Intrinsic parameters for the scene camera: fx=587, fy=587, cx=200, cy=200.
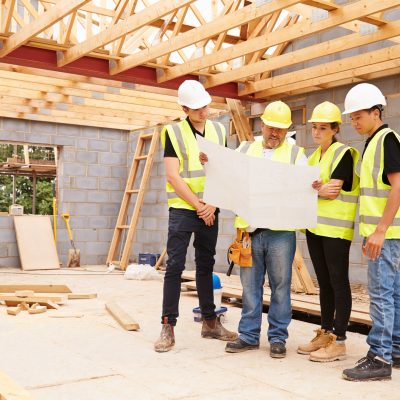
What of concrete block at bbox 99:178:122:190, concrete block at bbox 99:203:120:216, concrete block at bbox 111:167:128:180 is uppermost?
concrete block at bbox 111:167:128:180

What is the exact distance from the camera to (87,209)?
362 inches

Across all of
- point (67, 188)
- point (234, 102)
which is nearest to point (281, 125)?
point (234, 102)

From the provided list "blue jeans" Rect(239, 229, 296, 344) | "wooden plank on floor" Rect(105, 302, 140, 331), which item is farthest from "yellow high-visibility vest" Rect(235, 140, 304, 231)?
"wooden plank on floor" Rect(105, 302, 140, 331)

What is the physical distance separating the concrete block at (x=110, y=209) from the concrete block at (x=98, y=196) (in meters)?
0.09

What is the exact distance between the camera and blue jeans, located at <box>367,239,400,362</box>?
108 inches

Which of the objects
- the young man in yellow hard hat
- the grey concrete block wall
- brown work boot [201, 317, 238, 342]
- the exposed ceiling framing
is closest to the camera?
the young man in yellow hard hat

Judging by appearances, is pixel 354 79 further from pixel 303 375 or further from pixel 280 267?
pixel 303 375

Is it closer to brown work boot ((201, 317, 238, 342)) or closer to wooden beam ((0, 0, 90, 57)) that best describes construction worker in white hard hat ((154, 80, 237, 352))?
brown work boot ((201, 317, 238, 342))

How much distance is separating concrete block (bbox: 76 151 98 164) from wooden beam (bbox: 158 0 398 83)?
3217 mm

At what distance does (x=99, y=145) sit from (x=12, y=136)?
1358mm

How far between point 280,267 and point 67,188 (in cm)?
631

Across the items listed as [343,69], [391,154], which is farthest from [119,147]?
[391,154]

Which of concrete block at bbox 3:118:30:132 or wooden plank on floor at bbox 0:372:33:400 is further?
concrete block at bbox 3:118:30:132

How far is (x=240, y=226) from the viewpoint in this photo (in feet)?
10.7
